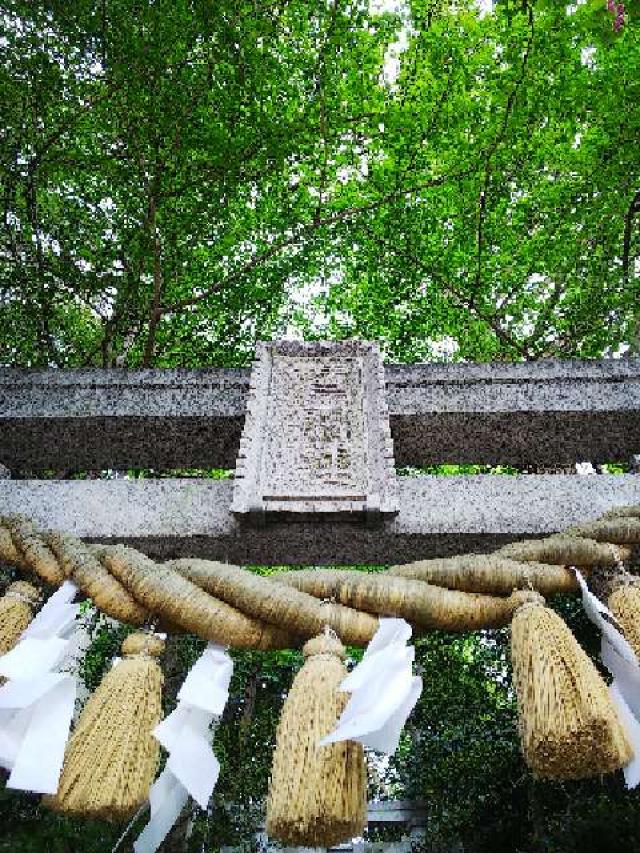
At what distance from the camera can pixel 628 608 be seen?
1.32 metres

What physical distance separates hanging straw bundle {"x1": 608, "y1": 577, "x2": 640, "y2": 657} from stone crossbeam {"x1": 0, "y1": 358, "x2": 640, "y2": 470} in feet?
4.14

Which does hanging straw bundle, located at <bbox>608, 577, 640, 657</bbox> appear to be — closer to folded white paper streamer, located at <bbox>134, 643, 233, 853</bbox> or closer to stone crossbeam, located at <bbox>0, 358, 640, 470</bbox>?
folded white paper streamer, located at <bbox>134, 643, 233, 853</bbox>

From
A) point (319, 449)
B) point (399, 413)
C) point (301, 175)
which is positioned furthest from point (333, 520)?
point (301, 175)

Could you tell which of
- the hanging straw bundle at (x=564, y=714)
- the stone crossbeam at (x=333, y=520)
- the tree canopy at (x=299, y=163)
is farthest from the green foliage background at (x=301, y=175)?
the hanging straw bundle at (x=564, y=714)

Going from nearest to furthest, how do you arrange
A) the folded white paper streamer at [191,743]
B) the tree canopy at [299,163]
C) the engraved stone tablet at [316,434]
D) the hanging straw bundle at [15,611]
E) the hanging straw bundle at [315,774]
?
the hanging straw bundle at [315,774], the folded white paper streamer at [191,743], the hanging straw bundle at [15,611], the engraved stone tablet at [316,434], the tree canopy at [299,163]

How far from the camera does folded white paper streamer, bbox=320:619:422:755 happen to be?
1.00 m

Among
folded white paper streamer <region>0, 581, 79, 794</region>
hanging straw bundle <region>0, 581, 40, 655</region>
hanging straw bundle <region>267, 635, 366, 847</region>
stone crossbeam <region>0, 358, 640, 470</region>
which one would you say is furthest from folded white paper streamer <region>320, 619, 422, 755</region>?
stone crossbeam <region>0, 358, 640, 470</region>

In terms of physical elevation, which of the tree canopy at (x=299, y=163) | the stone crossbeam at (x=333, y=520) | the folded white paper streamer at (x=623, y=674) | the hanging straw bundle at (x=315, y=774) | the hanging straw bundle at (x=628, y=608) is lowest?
the hanging straw bundle at (x=315, y=774)

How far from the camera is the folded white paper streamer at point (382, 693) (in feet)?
3.28

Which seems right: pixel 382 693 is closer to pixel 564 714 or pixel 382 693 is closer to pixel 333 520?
pixel 564 714

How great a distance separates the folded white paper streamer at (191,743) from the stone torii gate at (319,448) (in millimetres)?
715

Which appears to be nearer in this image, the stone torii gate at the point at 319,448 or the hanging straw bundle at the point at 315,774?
the hanging straw bundle at the point at 315,774

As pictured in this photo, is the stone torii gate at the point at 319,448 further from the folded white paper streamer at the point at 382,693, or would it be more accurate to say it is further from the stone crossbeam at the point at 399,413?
the folded white paper streamer at the point at 382,693

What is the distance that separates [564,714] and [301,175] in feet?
10.8
